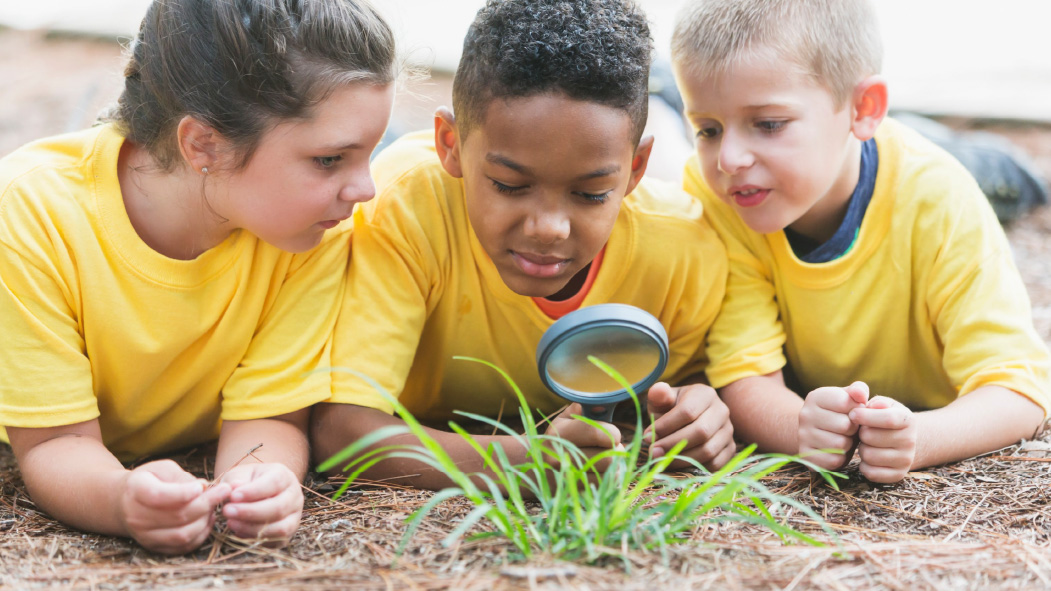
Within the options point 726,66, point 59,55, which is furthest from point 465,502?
point 59,55

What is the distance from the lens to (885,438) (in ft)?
8.55

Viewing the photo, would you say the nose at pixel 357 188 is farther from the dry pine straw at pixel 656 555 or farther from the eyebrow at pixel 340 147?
the dry pine straw at pixel 656 555

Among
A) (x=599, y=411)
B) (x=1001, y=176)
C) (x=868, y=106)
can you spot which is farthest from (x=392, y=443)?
(x=1001, y=176)

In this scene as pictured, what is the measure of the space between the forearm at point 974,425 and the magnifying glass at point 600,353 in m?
0.92

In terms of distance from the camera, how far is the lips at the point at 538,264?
9.14ft

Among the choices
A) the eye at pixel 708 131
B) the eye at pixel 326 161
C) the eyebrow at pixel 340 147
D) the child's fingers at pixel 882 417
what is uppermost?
the eye at pixel 708 131

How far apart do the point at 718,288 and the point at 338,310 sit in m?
1.23

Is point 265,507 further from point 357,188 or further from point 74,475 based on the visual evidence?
point 357,188

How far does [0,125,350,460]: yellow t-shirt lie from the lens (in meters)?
2.56

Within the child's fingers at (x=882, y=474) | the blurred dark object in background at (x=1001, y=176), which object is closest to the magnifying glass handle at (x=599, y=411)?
the child's fingers at (x=882, y=474)

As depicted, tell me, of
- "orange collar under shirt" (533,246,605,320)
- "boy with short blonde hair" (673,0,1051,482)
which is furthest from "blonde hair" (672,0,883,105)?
"orange collar under shirt" (533,246,605,320)

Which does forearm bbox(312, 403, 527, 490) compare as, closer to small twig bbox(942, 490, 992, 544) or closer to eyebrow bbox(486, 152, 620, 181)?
eyebrow bbox(486, 152, 620, 181)

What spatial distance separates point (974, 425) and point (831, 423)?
1.80 feet

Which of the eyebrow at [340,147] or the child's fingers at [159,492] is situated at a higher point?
the eyebrow at [340,147]
